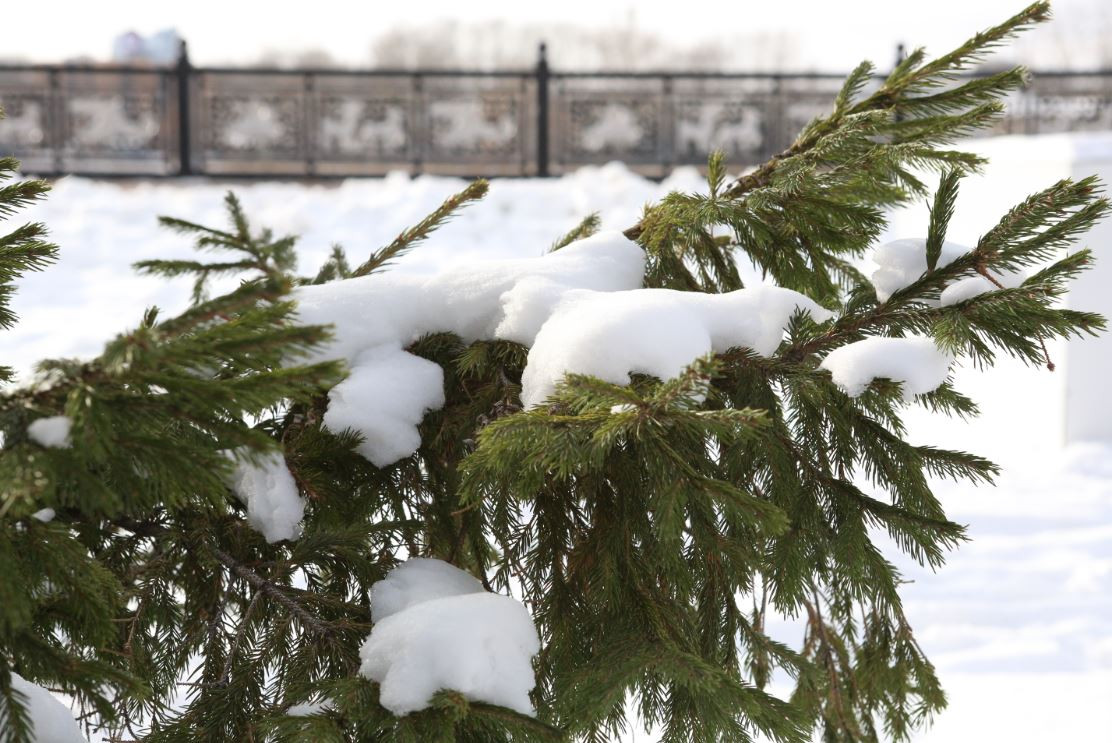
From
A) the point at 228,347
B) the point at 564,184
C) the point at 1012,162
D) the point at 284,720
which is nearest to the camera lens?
the point at 228,347

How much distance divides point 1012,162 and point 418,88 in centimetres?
800

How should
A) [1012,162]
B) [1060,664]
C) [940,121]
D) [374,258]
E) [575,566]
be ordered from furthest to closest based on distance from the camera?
1. [1012,162]
2. [1060,664]
3. [374,258]
4. [940,121]
5. [575,566]

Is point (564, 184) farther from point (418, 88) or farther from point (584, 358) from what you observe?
point (584, 358)

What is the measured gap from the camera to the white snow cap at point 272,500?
112cm

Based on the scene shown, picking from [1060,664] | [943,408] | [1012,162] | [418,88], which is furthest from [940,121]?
[418,88]

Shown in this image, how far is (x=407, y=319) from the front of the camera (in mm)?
1263

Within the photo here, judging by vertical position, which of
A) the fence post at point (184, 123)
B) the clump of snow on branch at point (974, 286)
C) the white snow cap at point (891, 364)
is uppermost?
the fence post at point (184, 123)

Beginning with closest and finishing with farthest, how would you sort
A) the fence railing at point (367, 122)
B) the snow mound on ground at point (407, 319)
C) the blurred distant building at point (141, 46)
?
1. the snow mound on ground at point (407, 319)
2. the fence railing at point (367, 122)
3. the blurred distant building at point (141, 46)

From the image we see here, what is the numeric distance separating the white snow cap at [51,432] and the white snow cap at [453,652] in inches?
14.3

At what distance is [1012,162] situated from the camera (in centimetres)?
620

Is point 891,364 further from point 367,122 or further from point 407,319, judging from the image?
point 367,122

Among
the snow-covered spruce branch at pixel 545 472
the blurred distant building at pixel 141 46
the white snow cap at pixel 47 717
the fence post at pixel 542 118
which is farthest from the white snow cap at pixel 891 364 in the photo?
→ the blurred distant building at pixel 141 46

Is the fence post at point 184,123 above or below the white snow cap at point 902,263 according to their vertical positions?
above

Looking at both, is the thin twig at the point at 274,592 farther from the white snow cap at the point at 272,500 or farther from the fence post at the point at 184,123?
the fence post at the point at 184,123
